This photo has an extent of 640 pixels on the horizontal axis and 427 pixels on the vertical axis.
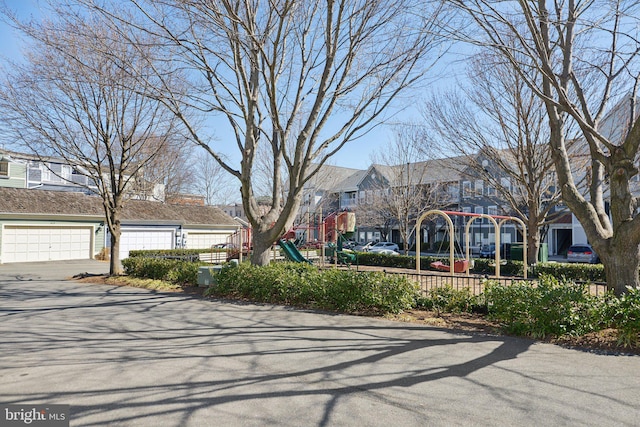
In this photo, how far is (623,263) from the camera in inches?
288

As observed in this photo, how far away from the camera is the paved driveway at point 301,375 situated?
402 cm

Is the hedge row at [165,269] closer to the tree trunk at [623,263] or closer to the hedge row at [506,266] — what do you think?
the hedge row at [506,266]

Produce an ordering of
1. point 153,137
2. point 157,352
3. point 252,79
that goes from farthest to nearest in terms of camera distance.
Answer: point 153,137, point 252,79, point 157,352

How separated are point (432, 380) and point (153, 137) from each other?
47.0 feet

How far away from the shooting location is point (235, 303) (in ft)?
34.2

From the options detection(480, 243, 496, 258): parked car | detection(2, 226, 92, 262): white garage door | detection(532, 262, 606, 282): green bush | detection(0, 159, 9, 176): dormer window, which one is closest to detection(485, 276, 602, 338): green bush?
detection(532, 262, 606, 282): green bush

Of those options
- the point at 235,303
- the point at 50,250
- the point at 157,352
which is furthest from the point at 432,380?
the point at 50,250

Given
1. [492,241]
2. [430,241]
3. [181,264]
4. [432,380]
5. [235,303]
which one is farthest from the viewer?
[430,241]

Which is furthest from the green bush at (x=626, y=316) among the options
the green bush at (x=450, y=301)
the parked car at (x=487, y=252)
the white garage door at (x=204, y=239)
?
the white garage door at (x=204, y=239)

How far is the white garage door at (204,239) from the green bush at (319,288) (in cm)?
2010

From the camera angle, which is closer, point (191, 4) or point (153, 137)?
point (191, 4)

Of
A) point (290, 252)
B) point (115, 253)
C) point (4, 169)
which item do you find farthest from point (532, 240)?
point (4, 169)

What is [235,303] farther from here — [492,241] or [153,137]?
[492,241]

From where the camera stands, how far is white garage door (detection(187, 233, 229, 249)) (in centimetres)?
3077
